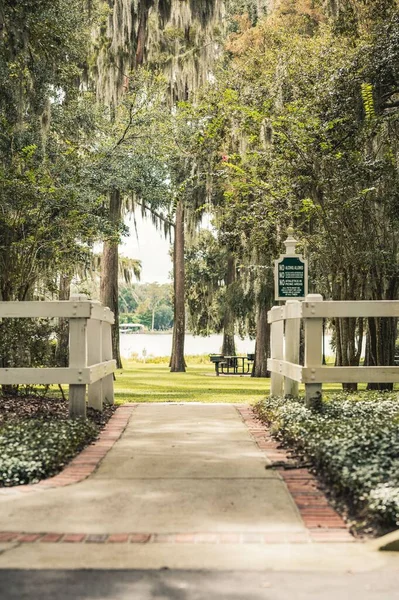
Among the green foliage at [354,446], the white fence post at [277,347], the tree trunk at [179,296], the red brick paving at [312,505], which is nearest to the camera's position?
the red brick paving at [312,505]

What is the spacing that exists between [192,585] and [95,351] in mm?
6098

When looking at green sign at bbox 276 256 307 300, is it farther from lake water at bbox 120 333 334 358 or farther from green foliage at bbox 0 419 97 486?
lake water at bbox 120 333 334 358

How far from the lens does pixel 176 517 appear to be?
4953mm

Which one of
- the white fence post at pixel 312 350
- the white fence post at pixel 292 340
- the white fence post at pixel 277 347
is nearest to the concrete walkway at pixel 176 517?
the white fence post at pixel 312 350

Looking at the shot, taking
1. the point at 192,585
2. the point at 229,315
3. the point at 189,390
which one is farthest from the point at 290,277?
the point at 229,315

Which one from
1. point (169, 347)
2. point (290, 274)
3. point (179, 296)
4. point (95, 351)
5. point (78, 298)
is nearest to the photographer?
point (78, 298)

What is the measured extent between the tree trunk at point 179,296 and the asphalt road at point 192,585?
23731 mm

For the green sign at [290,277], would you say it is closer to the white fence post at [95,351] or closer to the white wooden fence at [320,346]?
the white fence post at [95,351]

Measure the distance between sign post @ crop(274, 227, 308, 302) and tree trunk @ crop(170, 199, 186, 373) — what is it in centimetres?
1307

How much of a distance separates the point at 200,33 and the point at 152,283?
91.0m

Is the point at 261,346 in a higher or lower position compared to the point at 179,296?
lower

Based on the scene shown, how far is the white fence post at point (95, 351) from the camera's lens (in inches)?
373

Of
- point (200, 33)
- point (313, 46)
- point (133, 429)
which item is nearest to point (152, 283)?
point (200, 33)

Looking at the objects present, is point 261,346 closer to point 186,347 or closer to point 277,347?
point 277,347
